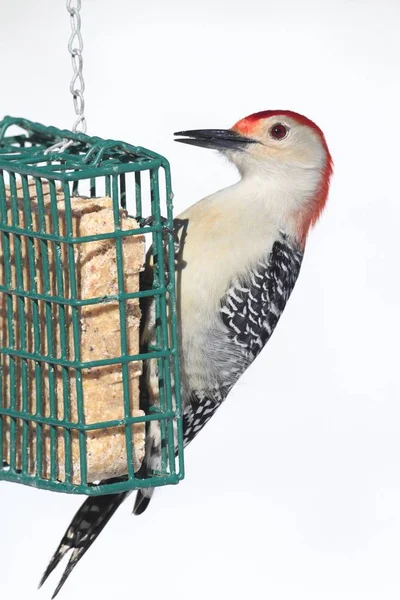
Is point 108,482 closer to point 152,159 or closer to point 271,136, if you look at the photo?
point 152,159

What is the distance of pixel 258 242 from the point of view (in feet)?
15.8

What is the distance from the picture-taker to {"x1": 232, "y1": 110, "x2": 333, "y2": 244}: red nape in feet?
16.5

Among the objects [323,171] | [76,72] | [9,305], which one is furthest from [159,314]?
[323,171]

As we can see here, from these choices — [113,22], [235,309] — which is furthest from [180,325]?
[113,22]

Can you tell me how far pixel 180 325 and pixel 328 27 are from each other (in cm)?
374

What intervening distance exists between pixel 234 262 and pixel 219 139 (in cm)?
51

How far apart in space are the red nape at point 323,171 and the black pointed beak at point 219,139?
1.4 inches

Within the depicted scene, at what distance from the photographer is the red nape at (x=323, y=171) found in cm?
504

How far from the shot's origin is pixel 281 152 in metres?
5.07

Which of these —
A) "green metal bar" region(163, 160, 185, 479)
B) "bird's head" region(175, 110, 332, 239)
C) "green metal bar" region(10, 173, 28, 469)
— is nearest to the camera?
"green metal bar" region(10, 173, 28, 469)

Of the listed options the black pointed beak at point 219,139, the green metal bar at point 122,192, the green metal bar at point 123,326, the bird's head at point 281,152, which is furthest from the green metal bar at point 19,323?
the bird's head at point 281,152

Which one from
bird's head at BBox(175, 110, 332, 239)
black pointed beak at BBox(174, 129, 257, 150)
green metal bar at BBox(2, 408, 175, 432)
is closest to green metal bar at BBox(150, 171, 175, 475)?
green metal bar at BBox(2, 408, 175, 432)

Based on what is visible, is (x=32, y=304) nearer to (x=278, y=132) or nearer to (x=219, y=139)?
(x=219, y=139)

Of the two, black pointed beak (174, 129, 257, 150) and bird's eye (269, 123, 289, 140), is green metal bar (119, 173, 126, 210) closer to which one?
black pointed beak (174, 129, 257, 150)
